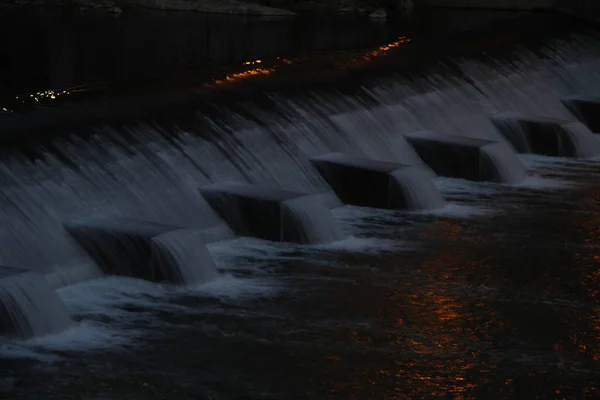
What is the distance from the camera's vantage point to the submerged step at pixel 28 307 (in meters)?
7.29

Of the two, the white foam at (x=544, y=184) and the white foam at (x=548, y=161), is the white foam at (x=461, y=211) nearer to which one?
the white foam at (x=544, y=184)

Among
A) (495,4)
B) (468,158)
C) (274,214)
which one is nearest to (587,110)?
(468,158)

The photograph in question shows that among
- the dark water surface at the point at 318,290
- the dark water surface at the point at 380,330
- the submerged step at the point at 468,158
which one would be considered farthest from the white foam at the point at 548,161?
the dark water surface at the point at 380,330

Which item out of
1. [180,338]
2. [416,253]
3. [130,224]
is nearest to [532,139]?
[416,253]

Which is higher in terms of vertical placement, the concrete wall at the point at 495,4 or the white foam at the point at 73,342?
the concrete wall at the point at 495,4

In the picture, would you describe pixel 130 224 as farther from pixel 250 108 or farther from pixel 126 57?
pixel 126 57

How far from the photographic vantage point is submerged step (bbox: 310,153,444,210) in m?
10.8

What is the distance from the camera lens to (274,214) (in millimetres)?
9594

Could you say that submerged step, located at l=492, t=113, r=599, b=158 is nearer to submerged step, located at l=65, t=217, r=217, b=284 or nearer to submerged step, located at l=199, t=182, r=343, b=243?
submerged step, located at l=199, t=182, r=343, b=243

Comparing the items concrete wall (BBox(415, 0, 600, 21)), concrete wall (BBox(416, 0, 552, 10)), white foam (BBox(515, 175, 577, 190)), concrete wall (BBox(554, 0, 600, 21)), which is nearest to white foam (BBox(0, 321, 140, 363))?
white foam (BBox(515, 175, 577, 190))

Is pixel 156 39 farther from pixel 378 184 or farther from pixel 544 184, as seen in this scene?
pixel 378 184

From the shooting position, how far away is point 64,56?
18453 mm

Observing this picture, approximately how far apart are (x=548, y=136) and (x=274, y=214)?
197 inches

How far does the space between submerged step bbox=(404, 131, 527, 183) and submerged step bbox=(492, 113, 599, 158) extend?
4.46 ft
